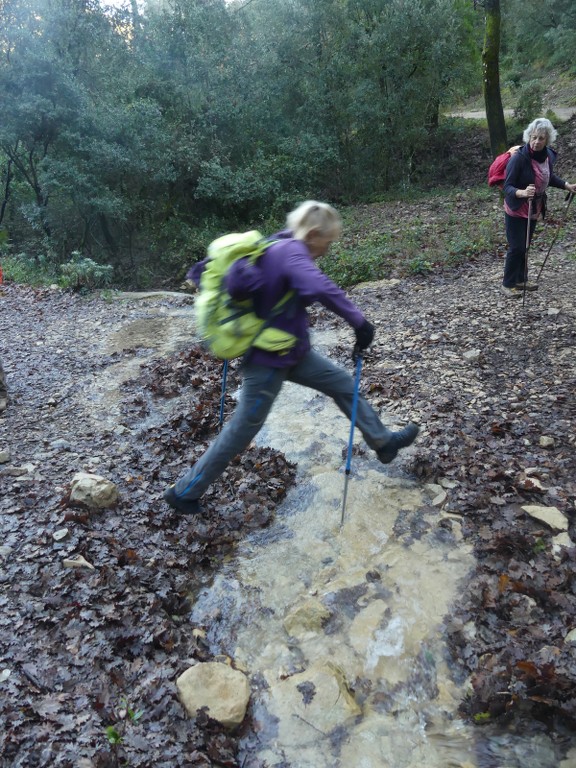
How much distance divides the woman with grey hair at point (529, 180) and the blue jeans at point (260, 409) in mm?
4241

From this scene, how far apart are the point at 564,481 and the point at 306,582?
222 cm

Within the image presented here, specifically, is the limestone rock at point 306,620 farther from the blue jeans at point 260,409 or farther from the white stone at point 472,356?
the white stone at point 472,356

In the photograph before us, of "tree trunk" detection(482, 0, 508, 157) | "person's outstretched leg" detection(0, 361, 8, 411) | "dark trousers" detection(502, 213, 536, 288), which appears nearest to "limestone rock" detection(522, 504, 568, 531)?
"dark trousers" detection(502, 213, 536, 288)

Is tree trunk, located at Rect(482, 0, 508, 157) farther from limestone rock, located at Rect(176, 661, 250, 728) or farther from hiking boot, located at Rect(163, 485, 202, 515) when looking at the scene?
limestone rock, located at Rect(176, 661, 250, 728)

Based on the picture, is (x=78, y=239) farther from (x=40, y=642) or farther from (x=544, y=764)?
(x=544, y=764)

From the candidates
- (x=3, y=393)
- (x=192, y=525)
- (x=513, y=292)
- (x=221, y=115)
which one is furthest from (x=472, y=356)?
(x=221, y=115)

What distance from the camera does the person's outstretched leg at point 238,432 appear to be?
12.3 ft

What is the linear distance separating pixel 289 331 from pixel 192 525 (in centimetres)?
187

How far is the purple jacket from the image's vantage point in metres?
3.37

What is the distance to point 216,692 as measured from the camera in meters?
3.04

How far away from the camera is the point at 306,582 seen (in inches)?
156

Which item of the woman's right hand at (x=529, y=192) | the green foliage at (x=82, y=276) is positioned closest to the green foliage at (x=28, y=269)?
the green foliage at (x=82, y=276)

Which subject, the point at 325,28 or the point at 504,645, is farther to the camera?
the point at 325,28

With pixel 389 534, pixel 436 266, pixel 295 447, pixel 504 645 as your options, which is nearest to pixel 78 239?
pixel 436 266
